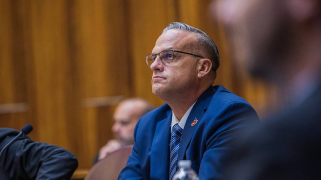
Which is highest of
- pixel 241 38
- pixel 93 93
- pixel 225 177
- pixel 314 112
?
pixel 241 38

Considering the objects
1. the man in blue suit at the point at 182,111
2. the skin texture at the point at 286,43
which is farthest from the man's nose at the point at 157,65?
the skin texture at the point at 286,43

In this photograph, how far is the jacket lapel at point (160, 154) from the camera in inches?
82.9

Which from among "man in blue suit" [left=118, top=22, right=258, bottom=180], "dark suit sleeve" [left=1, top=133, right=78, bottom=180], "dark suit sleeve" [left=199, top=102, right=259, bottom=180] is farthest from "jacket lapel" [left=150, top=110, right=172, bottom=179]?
"dark suit sleeve" [left=1, top=133, right=78, bottom=180]

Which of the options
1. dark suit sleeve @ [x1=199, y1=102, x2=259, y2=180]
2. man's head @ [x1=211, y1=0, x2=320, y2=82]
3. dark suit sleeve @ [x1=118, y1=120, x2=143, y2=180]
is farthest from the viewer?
dark suit sleeve @ [x1=118, y1=120, x2=143, y2=180]

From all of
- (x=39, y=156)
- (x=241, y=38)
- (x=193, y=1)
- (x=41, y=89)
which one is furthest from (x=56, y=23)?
(x=241, y=38)

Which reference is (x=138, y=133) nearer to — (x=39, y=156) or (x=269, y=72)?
(x=39, y=156)

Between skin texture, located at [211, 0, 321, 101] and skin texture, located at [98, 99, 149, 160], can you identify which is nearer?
skin texture, located at [211, 0, 321, 101]

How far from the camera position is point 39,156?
246 centimetres

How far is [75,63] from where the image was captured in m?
4.66

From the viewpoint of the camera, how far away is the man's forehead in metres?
2.32

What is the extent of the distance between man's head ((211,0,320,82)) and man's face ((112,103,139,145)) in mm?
3153

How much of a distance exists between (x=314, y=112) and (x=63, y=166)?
1.91m

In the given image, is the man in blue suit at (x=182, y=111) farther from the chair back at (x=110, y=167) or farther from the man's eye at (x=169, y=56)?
the chair back at (x=110, y=167)

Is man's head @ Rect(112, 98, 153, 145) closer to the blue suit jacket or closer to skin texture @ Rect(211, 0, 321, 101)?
the blue suit jacket
